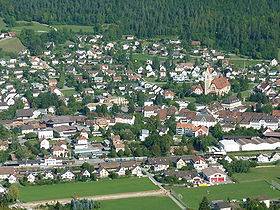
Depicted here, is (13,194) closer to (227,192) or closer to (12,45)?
(227,192)

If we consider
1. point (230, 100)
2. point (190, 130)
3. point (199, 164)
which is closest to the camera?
point (199, 164)

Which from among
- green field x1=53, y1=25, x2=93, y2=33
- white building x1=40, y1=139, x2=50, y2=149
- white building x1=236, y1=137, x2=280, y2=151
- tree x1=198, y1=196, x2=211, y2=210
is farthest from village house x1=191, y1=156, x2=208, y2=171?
green field x1=53, y1=25, x2=93, y2=33

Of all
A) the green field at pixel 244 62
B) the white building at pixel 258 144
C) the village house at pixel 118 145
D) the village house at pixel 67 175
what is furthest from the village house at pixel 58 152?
the green field at pixel 244 62

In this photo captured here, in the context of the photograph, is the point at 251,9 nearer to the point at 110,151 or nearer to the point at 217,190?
the point at 110,151

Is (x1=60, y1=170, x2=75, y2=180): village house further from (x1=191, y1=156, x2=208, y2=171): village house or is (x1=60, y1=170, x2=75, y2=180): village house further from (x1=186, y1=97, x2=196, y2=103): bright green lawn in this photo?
(x1=186, y1=97, x2=196, y2=103): bright green lawn

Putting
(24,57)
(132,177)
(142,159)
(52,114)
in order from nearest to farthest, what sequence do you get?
(132,177) < (142,159) < (52,114) < (24,57)

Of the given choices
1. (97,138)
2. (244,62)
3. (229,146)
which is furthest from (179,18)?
(229,146)


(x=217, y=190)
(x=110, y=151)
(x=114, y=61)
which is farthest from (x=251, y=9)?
(x=217, y=190)
